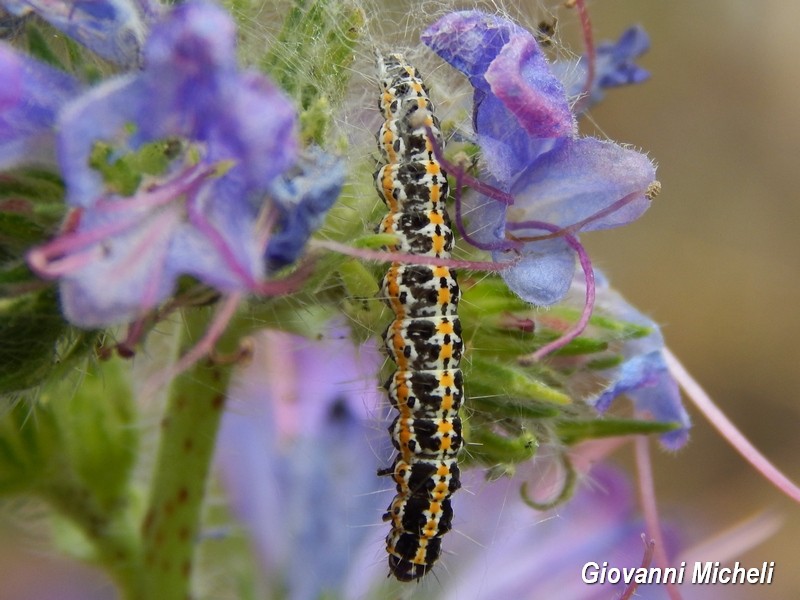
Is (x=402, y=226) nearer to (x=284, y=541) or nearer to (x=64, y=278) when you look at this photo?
(x=64, y=278)

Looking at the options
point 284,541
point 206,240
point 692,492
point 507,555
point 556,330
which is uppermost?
point 206,240

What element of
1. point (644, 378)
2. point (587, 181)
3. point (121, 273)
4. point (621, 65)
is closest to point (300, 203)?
point (121, 273)

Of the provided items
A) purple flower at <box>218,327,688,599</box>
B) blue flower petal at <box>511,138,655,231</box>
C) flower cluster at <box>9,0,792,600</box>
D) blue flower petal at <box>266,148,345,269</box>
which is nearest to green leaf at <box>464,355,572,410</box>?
flower cluster at <box>9,0,792,600</box>

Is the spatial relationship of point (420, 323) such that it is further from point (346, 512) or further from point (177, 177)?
point (346, 512)

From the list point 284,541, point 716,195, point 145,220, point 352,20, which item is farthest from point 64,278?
point 716,195

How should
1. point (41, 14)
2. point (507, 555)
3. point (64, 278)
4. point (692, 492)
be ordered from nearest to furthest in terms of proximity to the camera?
1. point (64, 278)
2. point (41, 14)
3. point (507, 555)
4. point (692, 492)

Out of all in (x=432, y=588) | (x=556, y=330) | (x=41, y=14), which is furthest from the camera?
(x=432, y=588)
